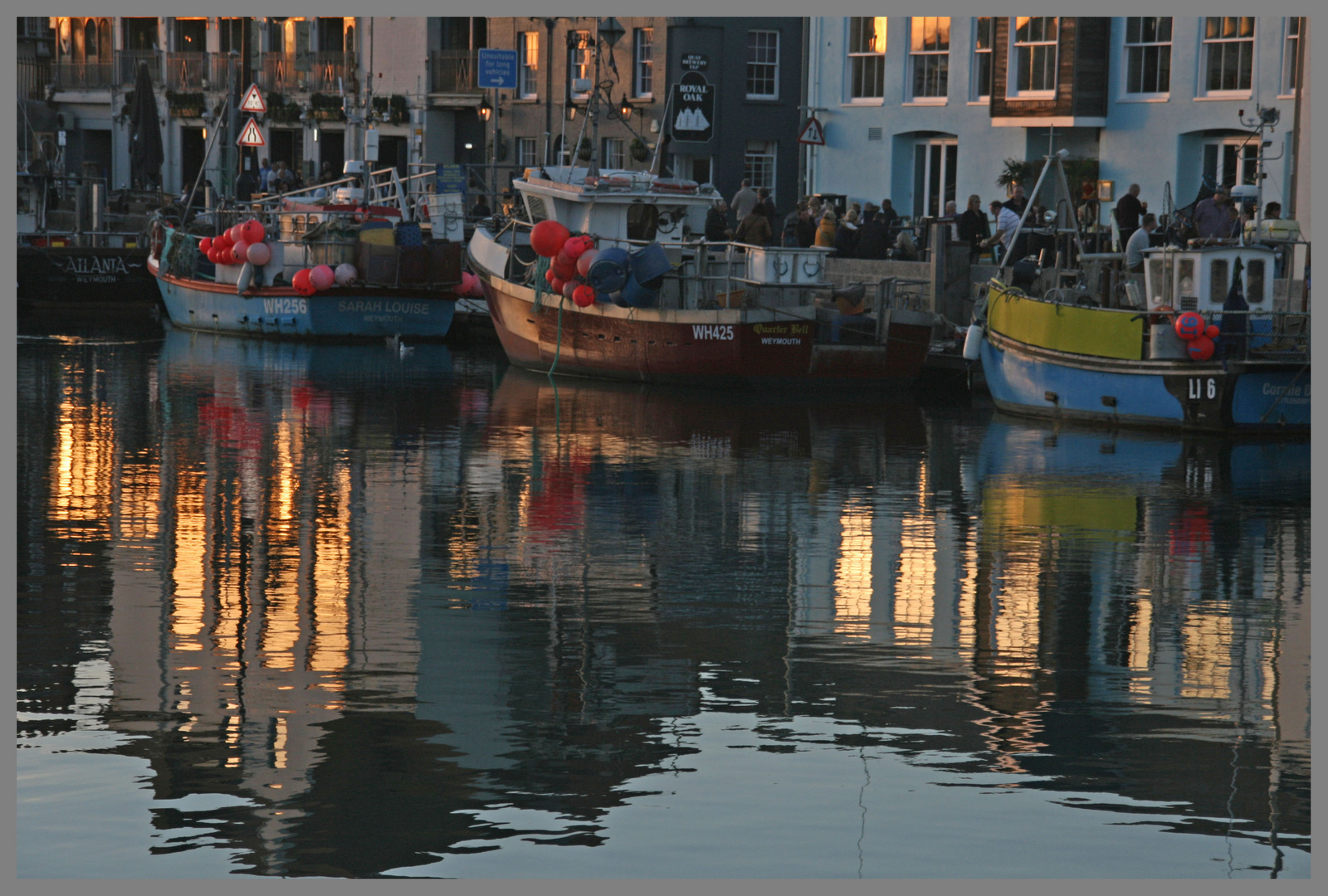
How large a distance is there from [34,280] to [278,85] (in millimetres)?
19316

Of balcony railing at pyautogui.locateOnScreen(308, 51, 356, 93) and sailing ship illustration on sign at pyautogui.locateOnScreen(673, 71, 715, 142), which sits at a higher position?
balcony railing at pyautogui.locateOnScreen(308, 51, 356, 93)

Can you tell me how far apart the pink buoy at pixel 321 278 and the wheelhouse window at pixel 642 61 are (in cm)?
1510

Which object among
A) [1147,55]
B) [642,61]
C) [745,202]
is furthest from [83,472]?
[642,61]

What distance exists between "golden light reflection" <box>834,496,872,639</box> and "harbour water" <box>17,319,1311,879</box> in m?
0.04

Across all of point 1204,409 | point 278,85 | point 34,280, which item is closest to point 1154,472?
point 1204,409

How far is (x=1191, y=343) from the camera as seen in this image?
19797 mm

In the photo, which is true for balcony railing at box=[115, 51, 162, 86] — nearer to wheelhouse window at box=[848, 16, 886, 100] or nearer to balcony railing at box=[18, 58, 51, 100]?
balcony railing at box=[18, 58, 51, 100]

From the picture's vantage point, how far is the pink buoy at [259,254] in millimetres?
32125

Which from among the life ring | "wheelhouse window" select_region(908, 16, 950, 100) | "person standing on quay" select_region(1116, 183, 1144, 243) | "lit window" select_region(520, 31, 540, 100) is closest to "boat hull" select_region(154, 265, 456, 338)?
"wheelhouse window" select_region(908, 16, 950, 100)

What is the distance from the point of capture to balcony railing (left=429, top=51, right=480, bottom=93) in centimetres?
5025

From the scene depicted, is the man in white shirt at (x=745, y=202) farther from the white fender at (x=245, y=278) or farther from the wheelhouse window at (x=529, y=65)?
the wheelhouse window at (x=529, y=65)

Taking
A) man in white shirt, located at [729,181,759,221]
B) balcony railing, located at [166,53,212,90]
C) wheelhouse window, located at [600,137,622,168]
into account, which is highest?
balcony railing, located at [166,53,212,90]

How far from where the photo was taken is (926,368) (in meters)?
26.1

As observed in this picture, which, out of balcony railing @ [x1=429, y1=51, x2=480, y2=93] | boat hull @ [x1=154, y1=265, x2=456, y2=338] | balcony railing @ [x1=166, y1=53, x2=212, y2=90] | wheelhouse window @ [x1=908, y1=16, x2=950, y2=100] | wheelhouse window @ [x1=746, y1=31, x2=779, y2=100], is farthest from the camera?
balcony railing @ [x1=166, y1=53, x2=212, y2=90]
